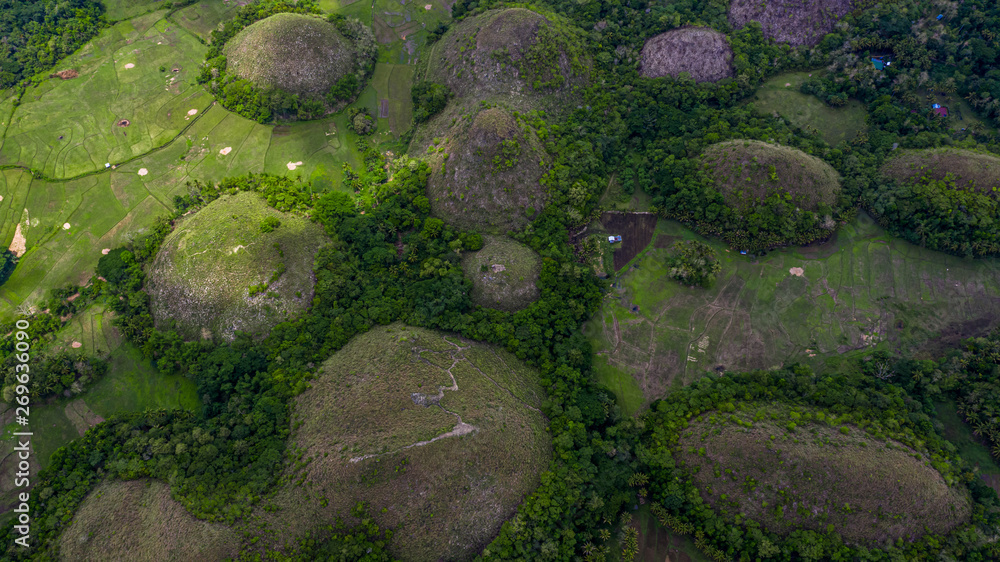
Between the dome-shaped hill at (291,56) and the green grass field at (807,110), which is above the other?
the green grass field at (807,110)

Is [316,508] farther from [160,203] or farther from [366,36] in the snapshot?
[366,36]

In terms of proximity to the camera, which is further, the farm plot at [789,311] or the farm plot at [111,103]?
the farm plot at [111,103]

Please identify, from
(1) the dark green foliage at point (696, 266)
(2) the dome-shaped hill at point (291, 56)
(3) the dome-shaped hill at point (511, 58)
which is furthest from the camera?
(2) the dome-shaped hill at point (291, 56)

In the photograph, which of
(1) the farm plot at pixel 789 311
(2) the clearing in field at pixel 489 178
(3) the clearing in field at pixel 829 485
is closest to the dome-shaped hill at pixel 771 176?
(1) the farm plot at pixel 789 311

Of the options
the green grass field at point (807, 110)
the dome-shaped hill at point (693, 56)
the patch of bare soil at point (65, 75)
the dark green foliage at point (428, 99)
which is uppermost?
the dome-shaped hill at point (693, 56)

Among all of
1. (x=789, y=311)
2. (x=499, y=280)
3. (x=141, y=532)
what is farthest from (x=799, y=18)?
(x=141, y=532)

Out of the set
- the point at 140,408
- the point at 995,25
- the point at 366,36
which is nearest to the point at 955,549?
the point at 995,25

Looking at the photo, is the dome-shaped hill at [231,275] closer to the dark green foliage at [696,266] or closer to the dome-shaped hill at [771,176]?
the dark green foliage at [696,266]

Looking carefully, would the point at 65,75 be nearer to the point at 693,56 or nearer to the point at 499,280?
the point at 499,280
